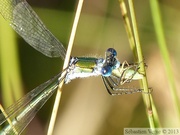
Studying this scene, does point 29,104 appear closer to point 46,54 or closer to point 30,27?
point 46,54

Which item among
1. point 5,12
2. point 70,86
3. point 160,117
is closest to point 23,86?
point 70,86

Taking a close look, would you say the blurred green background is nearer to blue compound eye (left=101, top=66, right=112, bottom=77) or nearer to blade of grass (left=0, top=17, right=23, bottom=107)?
blade of grass (left=0, top=17, right=23, bottom=107)

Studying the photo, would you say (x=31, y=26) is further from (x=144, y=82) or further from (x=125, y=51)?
(x=144, y=82)

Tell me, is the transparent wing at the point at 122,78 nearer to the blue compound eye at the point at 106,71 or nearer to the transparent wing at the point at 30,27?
the blue compound eye at the point at 106,71

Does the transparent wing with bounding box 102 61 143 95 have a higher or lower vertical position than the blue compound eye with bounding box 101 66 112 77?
lower

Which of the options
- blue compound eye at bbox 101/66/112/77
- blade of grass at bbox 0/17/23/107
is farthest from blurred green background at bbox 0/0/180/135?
blue compound eye at bbox 101/66/112/77

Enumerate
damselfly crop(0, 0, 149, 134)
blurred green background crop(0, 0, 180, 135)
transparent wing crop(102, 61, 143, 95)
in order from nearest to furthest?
transparent wing crop(102, 61, 143, 95) < damselfly crop(0, 0, 149, 134) < blurred green background crop(0, 0, 180, 135)

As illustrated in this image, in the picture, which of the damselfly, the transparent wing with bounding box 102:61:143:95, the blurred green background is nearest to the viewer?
the transparent wing with bounding box 102:61:143:95

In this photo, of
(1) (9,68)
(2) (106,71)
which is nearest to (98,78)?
(2) (106,71)
